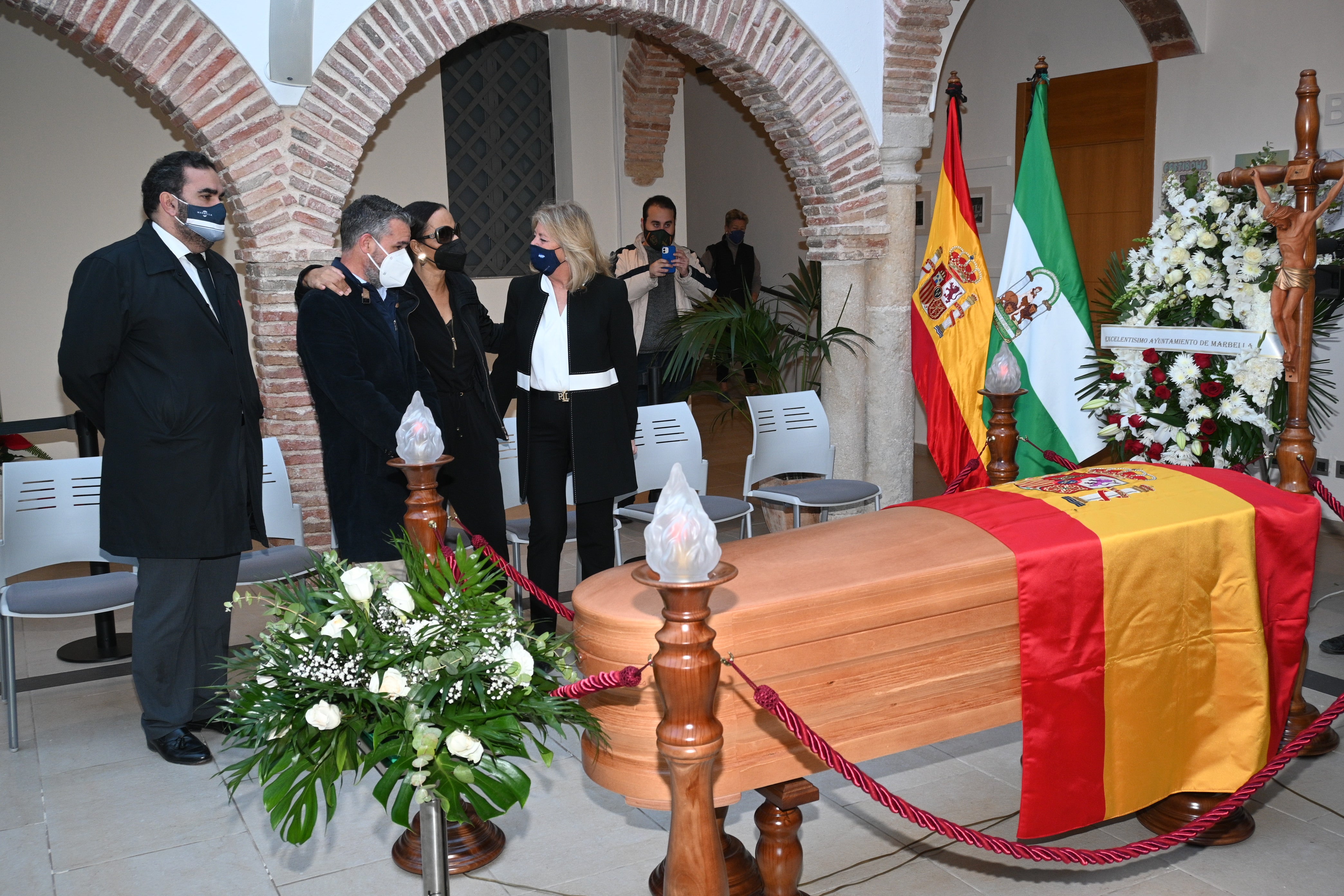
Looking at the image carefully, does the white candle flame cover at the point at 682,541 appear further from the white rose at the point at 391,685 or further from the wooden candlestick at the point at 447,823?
the wooden candlestick at the point at 447,823

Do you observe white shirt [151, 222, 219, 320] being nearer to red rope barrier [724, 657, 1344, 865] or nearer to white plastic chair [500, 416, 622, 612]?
white plastic chair [500, 416, 622, 612]

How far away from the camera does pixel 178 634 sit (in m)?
3.48

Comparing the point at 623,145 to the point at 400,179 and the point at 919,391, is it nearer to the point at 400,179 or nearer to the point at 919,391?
the point at 400,179

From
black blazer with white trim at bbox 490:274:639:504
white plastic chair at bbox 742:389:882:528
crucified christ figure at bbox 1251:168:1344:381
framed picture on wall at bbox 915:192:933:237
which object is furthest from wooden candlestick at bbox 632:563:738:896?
framed picture on wall at bbox 915:192:933:237

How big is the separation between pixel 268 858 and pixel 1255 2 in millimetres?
6603

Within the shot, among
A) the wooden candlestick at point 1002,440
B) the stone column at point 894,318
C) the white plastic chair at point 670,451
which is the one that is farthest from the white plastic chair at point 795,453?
the wooden candlestick at point 1002,440

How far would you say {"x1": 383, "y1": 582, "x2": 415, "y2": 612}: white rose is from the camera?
218 cm

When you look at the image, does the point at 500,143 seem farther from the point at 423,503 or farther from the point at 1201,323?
the point at 423,503

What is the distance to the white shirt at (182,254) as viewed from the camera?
332cm

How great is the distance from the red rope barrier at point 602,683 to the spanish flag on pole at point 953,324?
394 cm

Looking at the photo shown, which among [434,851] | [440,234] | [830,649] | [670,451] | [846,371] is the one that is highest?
[440,234]

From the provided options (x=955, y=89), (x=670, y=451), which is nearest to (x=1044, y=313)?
(x=955, y=89)

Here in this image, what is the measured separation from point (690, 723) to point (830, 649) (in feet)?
1.99

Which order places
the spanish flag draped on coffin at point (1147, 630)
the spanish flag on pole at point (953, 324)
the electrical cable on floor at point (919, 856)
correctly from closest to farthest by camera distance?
the spanish flag draped on coffin at point (1147, 630) → the electrical cable on floor at point (919, 856) → the spanish flag on pole at point (953, 324)
